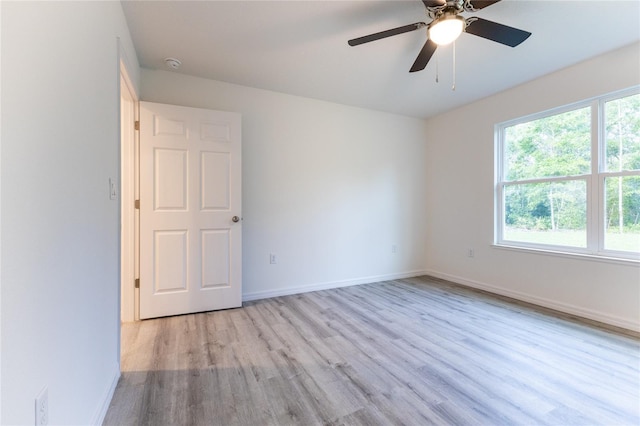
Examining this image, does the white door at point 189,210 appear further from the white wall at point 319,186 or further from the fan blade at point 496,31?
the fan blade at point 496,31

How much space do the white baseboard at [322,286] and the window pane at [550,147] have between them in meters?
1.91

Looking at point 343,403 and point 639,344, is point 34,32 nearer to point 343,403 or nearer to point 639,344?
point 343,403

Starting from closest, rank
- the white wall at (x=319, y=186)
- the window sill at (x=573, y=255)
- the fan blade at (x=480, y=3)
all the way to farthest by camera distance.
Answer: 1. the fan blade at (x=480, y=3)
2. the window sill at (x=573, y=255)
3. the white wall at (x=319, y=186)

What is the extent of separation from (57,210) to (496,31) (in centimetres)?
245

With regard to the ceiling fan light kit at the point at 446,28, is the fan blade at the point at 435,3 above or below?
above

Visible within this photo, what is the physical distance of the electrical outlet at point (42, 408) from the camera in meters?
0.82

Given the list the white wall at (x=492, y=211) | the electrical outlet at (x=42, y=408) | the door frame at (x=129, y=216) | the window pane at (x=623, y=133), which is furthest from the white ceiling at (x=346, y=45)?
the electrical outlet at (x=42, y=408)

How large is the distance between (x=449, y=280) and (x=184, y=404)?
3632 mm

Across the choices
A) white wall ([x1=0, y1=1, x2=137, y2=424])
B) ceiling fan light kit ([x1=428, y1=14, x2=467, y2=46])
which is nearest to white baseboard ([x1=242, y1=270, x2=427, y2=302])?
white wall ([x1=0, y1=1, x2=137, y2=424])

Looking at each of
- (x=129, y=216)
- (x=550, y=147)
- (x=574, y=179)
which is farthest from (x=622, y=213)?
(x=129, y=216)

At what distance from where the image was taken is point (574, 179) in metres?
2.84

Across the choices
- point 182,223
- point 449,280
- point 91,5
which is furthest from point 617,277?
point 91,5

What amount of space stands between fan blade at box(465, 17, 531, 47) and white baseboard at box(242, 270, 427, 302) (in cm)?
294

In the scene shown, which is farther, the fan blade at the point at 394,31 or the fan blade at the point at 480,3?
the fan blade at the point at 394,31
